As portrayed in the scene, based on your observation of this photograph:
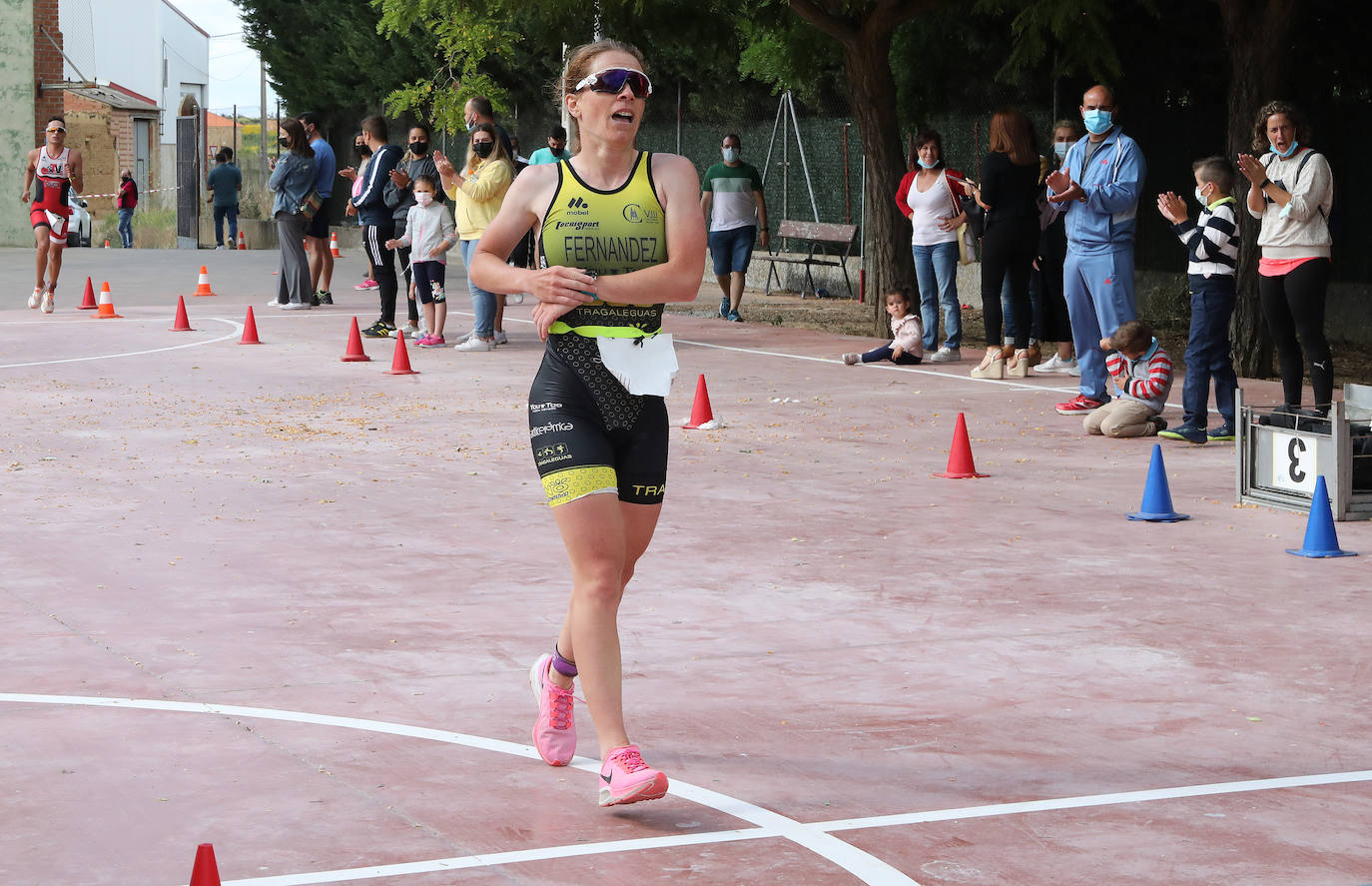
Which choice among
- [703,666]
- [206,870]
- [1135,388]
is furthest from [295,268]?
[206,870]

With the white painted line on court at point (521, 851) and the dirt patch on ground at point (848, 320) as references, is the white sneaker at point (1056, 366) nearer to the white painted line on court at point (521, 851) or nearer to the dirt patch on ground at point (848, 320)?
the dirt patch on ground at point (848, 320)

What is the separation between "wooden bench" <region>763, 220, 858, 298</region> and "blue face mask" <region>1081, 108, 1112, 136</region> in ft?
42.8

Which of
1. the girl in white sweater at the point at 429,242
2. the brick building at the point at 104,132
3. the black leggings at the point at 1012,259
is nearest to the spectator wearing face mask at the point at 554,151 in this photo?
the girl in white sweater at the point at 429,242

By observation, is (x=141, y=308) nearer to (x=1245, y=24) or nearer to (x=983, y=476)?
(x=1245, y=24)

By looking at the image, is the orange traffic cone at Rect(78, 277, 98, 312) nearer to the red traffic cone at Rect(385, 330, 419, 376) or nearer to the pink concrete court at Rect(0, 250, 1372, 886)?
the red traffic cone at Rect(385, 330, 419, 376)

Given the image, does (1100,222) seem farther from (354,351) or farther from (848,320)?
(848,320)

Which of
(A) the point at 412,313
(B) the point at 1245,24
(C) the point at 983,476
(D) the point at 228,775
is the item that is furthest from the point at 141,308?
(D) the point at 228,775

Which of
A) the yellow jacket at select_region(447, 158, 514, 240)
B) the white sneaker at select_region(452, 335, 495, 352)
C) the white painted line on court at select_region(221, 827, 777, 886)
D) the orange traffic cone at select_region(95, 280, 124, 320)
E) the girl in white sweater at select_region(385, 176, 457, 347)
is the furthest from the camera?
the orange traffic cone at select_region(95, 280, 124, 320)

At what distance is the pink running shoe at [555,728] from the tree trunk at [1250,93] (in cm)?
1225

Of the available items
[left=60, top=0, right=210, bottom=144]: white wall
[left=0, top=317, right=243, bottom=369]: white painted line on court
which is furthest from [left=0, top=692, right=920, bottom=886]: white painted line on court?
[left=60, top=0, right=210, bottom=144]: white wall

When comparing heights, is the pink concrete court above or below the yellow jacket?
below

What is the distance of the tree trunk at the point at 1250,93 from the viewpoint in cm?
1611

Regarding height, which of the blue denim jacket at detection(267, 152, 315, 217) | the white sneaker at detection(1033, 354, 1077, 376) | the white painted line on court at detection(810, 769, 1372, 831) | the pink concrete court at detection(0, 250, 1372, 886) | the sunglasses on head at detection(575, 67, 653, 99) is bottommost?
the white painted line on court at detection(810, 769, 1372, 831)

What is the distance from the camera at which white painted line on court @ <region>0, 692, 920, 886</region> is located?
4367 millimetres
